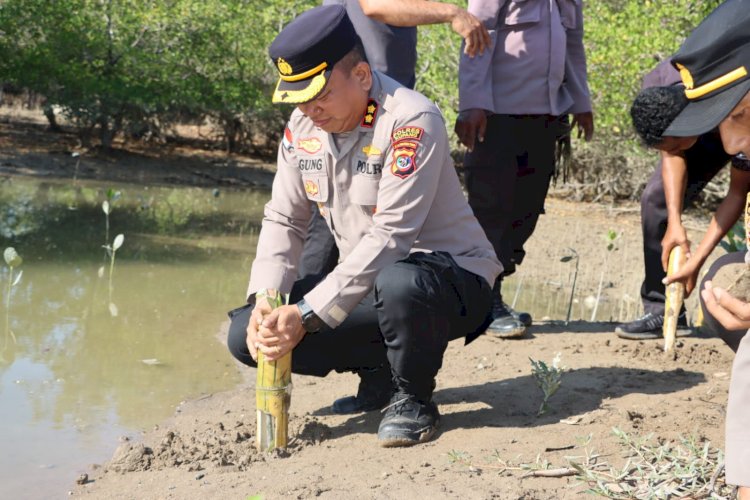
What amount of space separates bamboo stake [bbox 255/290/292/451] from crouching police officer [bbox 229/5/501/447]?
0.19 ft

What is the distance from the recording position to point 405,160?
3.24 metres

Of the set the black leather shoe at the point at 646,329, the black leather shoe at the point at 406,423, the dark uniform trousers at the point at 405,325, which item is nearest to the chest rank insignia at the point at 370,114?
the dark uniform trousers at the point at 405,325

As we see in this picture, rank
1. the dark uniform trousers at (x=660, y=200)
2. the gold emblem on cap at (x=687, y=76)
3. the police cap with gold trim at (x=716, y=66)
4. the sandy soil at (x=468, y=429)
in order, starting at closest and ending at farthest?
the police cap with gold trim at (x=716, y=66)
the gold emblem on cap at (x=687, y=76)
the sandy soil at (x=468, y=429)
the dark uniform trousers at (x=660, y=200)

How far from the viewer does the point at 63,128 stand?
16.2m

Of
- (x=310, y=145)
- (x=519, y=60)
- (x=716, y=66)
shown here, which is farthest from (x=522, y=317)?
(x=716, y=66)

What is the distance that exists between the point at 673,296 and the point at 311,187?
67.4 inches

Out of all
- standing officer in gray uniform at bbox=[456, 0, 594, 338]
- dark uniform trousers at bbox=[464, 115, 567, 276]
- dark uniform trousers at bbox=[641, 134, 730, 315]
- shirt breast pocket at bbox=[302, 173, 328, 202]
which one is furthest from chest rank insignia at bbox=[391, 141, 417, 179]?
dark uniform trousers at bbox=[641, 134, 730, 315]

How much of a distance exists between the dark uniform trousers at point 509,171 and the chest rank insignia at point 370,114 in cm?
140

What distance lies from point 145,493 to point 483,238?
1440 millimetres

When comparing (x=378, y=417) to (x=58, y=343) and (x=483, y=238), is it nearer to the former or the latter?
(x=483, y=238)

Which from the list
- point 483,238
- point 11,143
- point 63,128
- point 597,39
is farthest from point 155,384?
point 63,128

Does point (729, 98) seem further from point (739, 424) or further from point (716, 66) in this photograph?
point (739, 424)

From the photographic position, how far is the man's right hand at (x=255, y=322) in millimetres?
3273

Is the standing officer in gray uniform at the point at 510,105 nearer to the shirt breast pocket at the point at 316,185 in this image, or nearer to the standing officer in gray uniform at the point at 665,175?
the standing officer in gray uniform at the point at 665,175
